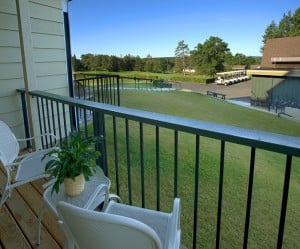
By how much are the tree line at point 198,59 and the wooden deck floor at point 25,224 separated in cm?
1715

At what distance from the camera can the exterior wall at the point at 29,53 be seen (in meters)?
2.80

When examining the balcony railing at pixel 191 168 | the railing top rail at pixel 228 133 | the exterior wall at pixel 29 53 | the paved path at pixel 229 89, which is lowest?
the paved path at pixel 229 89

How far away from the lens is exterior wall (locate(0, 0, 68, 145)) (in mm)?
2805

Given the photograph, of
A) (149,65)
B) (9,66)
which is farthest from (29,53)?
(149,65)

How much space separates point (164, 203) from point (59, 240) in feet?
6.87

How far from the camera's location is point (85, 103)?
1948 mm

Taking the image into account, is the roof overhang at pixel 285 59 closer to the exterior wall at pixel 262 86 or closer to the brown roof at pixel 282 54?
the brown roof at pixel 282 54

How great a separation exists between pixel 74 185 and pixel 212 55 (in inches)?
1303

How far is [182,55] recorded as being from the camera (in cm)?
3994

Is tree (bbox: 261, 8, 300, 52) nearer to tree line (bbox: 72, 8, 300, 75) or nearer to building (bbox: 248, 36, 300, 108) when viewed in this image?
tree line (bbox: 72, 8, 300, 75)

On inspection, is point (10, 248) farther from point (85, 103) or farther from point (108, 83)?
point (108, 83)

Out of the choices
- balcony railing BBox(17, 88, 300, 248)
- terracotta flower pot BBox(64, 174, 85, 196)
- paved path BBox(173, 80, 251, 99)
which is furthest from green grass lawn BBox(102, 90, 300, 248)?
paved path BBox(173, 80, 251, 99)

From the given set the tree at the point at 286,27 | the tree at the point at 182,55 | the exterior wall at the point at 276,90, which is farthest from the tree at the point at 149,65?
the exterior wall at the point at 276,90

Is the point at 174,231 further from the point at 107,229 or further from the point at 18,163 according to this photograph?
the point at 18,163
